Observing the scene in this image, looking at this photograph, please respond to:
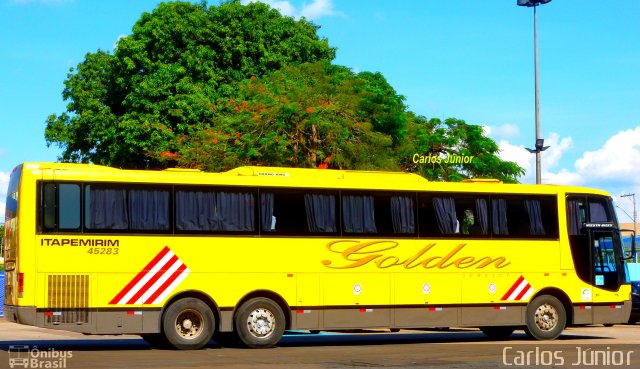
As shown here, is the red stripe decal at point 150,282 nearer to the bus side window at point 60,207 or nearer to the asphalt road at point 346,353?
the asphalt road at point 346,353

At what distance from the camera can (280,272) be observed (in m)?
21.8

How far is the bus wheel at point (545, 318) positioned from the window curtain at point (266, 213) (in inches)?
258

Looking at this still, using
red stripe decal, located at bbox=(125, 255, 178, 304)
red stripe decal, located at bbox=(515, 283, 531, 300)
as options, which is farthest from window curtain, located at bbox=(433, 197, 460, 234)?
red stripe decal, located at bbox=(125, 255, 178, 304)

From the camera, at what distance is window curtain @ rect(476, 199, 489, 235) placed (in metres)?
23.9

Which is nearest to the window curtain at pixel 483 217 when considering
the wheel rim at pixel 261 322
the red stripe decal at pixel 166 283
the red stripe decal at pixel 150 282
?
the wheel rim at pixel 261 322

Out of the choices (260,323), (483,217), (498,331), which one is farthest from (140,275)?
(498,331)

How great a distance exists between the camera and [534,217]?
24.4m

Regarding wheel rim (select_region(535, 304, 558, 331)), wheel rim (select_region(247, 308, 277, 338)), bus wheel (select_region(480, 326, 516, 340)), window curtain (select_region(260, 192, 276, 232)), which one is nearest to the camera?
wheel rim (select_region(247, 308, 277, 338))

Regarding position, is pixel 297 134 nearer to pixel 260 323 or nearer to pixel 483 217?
pixel 483 217

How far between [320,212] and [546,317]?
6144mm

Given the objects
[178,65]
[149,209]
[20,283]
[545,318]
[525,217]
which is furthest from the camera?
[178,65]

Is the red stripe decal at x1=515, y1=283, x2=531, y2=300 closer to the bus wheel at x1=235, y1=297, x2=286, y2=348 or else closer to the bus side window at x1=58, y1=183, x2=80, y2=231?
the bus wheel at x1=235, y1=297, x2=286, y2=348

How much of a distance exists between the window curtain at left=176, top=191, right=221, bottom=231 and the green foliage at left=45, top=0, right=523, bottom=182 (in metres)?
17.3

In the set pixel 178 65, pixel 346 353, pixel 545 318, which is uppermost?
pixel 178 65
